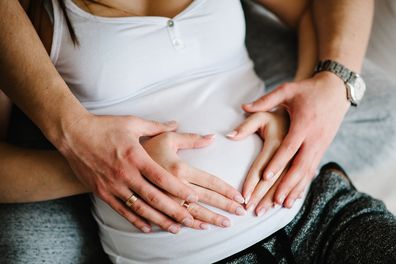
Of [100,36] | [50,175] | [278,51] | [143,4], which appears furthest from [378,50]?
[50,175]

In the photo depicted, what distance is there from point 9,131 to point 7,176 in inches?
7.3

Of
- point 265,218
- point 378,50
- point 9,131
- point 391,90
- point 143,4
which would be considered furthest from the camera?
point 378,50

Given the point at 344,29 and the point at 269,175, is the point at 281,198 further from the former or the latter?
the point at 344,29

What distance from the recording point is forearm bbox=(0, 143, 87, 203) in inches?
30.7

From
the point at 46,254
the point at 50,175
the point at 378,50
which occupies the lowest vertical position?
the point at 378,50

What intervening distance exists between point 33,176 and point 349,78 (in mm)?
677

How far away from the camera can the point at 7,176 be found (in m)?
0.78

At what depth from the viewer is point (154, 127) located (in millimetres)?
715

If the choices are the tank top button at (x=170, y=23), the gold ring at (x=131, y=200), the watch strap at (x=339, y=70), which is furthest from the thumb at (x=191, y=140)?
the watch strap at (x=339, y=70)

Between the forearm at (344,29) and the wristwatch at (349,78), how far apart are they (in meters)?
0.03

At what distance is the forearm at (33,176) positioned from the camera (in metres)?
0.78

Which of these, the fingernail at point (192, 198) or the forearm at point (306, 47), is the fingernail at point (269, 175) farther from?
the forearm at point (306, 47)

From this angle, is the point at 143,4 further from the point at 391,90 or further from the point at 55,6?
the point at 391,90

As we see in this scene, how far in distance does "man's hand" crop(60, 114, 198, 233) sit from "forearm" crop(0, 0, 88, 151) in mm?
35
